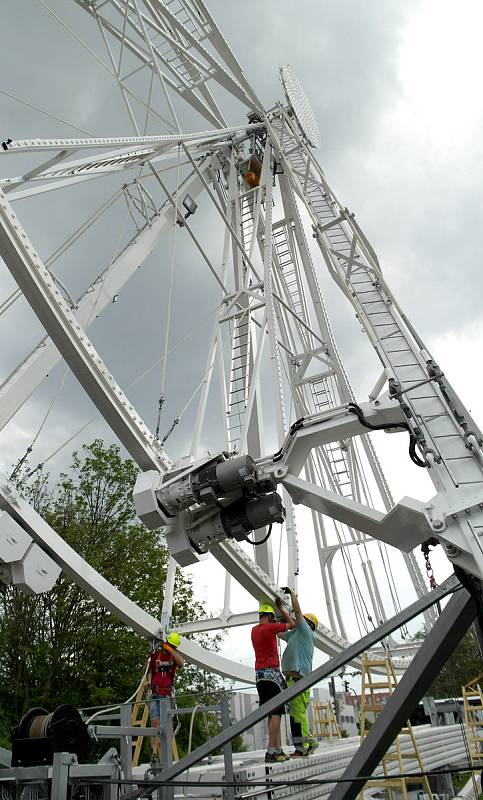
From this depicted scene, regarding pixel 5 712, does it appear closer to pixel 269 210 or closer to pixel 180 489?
pixel 180 489

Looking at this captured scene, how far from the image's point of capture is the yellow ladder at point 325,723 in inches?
439

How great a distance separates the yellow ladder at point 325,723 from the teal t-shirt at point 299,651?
17.7 ft

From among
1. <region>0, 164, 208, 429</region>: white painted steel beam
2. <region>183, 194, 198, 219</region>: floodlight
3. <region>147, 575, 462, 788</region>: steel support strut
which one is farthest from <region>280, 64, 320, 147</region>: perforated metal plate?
<region>147, 575, 462, 788</region>: steel support strut

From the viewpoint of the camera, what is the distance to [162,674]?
26.5ft

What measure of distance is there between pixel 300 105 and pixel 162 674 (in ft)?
54.2

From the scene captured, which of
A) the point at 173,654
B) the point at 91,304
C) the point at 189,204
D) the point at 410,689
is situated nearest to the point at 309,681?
the point at 410,689

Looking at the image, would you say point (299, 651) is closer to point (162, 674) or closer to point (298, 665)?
point (298, 665)

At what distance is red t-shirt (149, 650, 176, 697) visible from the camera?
7966 mm

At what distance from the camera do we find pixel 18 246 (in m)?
6.41

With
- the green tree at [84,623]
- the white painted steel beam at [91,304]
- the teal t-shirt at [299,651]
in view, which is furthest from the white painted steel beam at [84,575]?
the green tree at [84,623]

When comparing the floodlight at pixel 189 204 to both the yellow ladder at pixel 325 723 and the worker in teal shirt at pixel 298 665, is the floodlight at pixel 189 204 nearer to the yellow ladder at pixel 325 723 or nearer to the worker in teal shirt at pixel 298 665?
the worker in teal shirt at pixel 298 665

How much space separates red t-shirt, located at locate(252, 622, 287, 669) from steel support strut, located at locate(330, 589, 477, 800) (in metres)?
2.50

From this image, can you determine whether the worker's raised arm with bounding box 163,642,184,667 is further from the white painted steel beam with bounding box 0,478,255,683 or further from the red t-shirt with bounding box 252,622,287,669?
the red t-shirt with bounding box 252,622,287,669

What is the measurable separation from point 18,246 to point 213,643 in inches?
709
